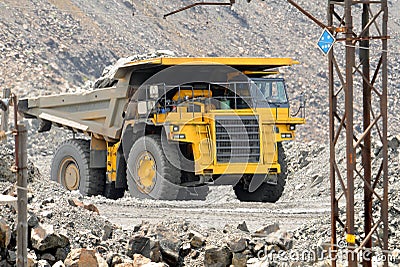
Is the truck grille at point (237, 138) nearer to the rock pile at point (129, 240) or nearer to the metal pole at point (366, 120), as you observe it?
the rock pile at point (129, 240)

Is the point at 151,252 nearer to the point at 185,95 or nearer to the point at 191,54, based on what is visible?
the point at 185,95

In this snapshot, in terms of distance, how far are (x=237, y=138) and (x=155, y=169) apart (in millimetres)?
1635

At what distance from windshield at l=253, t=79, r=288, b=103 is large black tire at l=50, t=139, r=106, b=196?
4.09 metres

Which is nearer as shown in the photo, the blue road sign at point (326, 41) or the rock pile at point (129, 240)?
the blue road sign at point (326, 41)

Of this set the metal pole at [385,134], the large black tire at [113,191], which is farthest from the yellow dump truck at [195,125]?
the metal pole at [385,134]

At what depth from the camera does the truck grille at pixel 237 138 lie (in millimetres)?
17016

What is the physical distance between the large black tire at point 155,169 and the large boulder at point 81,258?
652 centimetres

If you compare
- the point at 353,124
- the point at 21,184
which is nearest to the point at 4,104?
the point at 21,184

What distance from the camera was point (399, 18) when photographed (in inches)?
2021

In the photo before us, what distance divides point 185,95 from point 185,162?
1.19 metres

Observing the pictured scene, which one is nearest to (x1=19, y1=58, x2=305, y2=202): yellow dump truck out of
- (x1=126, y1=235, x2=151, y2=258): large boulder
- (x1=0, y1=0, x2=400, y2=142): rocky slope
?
(x1=126, y1=235, x2=151, y2=258): large boulder

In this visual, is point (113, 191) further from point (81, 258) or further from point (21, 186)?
point (21, 186)

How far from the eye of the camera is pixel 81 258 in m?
10.7

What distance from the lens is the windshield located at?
1764 centimetres
